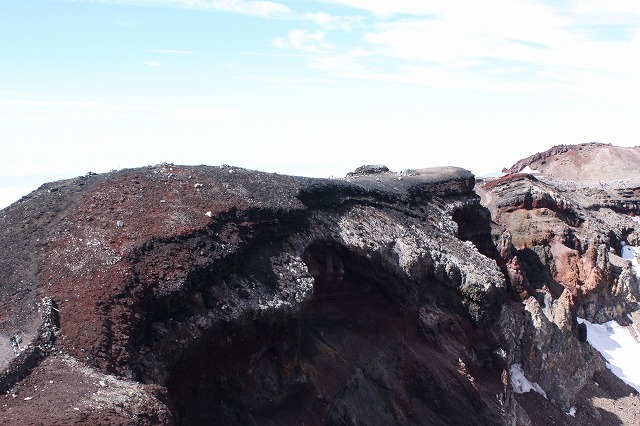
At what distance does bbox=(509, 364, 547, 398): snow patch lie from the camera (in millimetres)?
27016

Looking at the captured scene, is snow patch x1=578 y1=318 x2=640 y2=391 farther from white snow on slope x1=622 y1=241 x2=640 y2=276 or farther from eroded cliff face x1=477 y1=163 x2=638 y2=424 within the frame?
white snow on slope x1=622 y1=241 x2=640 y2=276

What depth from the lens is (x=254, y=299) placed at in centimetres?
1512

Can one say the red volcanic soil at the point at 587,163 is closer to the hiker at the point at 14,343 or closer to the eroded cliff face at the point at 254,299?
the eroded cliff face at the point at 254,299

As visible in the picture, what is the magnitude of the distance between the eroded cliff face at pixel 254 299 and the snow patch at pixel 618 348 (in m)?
13.8

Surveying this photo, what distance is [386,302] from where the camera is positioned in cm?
2084

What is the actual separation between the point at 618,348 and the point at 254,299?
91.8ft

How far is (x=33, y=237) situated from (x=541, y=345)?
22.3m

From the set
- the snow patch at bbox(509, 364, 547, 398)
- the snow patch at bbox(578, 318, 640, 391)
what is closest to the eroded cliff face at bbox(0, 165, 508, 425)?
the snow patch at bbox(509, 364, 547, 398)

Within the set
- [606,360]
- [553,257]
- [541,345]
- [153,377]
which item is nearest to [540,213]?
[553,257]

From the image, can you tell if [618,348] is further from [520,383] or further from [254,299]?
[254,299]

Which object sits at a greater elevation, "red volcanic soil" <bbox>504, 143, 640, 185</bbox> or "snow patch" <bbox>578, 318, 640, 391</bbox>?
"red volcanic soil" <bbox>504, 143, 640, 185</bbox>

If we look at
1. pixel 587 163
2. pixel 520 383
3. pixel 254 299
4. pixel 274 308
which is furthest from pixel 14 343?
pixel 587 163

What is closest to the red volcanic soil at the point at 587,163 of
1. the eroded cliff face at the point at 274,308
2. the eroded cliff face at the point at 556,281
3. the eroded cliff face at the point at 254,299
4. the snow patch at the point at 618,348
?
the eroded cliff face at the point at 556,281

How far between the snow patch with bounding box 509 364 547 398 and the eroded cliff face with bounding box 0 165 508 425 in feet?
14.4
